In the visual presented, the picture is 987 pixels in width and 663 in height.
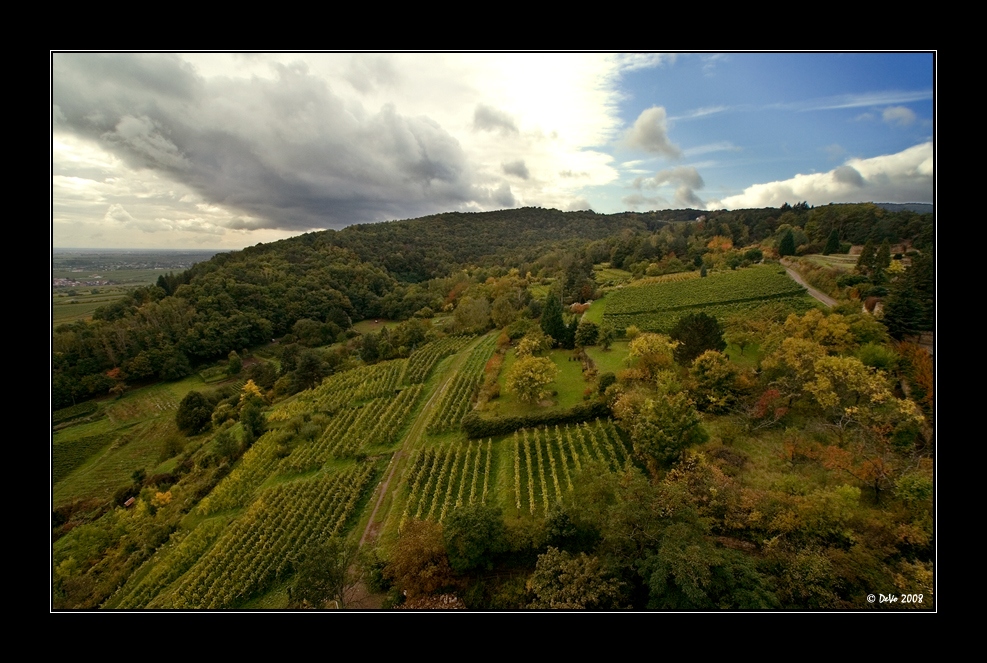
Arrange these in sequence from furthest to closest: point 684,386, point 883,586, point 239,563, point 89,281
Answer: point 89,281 → point 684,386 → point 239,563 → point 883,586

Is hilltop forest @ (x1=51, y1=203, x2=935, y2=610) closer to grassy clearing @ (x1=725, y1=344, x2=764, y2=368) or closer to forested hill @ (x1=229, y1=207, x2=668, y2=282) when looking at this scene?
grassy clearing @ (x1=725, y1=344, x2=764, y2=368)

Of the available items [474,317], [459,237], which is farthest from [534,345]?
[459,237]

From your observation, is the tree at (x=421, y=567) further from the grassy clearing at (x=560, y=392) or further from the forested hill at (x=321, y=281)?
the forested hill at (x=321, y=281)

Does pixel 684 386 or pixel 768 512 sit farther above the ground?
pixel 684 386

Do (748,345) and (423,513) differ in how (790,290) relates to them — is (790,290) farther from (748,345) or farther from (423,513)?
(423,513)

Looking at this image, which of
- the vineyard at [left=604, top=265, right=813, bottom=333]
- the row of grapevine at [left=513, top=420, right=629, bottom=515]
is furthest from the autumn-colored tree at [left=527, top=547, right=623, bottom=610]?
the vineyard at [left=604, top=265, right=813, bottom=333]

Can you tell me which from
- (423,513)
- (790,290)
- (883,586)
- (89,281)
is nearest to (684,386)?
(883,586)
